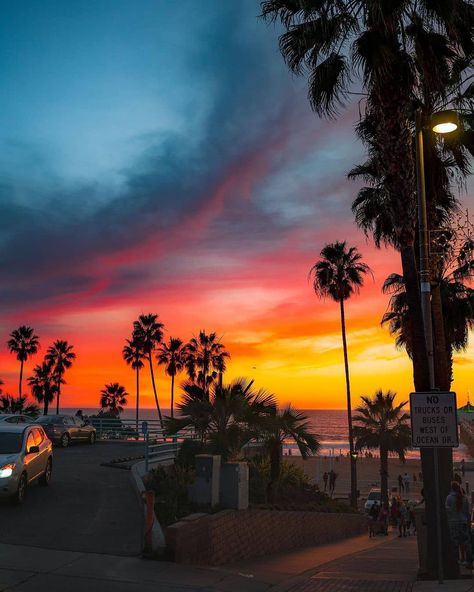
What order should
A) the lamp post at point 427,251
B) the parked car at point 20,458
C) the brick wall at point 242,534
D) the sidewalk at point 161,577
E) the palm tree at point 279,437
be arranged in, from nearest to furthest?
the sidewalk at point 161,577 → the lamp post at point 427,251 → the brick wall at point 242,534 → the parked car at point 20,458 → the palm tree at point 279,437

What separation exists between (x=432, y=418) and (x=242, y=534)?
6276mm

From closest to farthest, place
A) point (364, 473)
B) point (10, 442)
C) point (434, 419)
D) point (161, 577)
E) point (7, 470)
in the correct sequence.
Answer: point (161, 577)
point (434, 419)
point (7, 470)
point (10, 442)
point (364, 473)

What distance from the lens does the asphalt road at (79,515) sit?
39.5 ft

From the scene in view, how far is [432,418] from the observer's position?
34.7ft

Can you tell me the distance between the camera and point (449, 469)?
1254 cm

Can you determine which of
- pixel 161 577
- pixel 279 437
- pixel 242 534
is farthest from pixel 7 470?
pixel 279 437

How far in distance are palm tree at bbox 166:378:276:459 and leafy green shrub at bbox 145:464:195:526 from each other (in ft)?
4.35

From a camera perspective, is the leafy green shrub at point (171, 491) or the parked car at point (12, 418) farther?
the parked car at point (12, 418)

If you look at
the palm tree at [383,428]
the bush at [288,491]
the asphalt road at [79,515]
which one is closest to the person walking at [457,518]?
the asphalt road at [79,515]

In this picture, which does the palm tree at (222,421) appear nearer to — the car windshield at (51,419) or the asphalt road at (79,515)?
the asphalt road at (79,515)

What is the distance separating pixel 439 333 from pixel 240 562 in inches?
283

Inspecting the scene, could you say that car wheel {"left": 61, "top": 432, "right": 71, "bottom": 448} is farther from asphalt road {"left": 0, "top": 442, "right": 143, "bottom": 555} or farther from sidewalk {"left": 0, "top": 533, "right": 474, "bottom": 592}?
sidewalk {"left": 0, "top": 533, "right": 474, "bottom": 592}

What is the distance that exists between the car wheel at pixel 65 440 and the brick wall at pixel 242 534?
13.3 m

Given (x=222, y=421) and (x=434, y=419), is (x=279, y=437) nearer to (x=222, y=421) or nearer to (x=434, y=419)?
(x=222, y=421)
